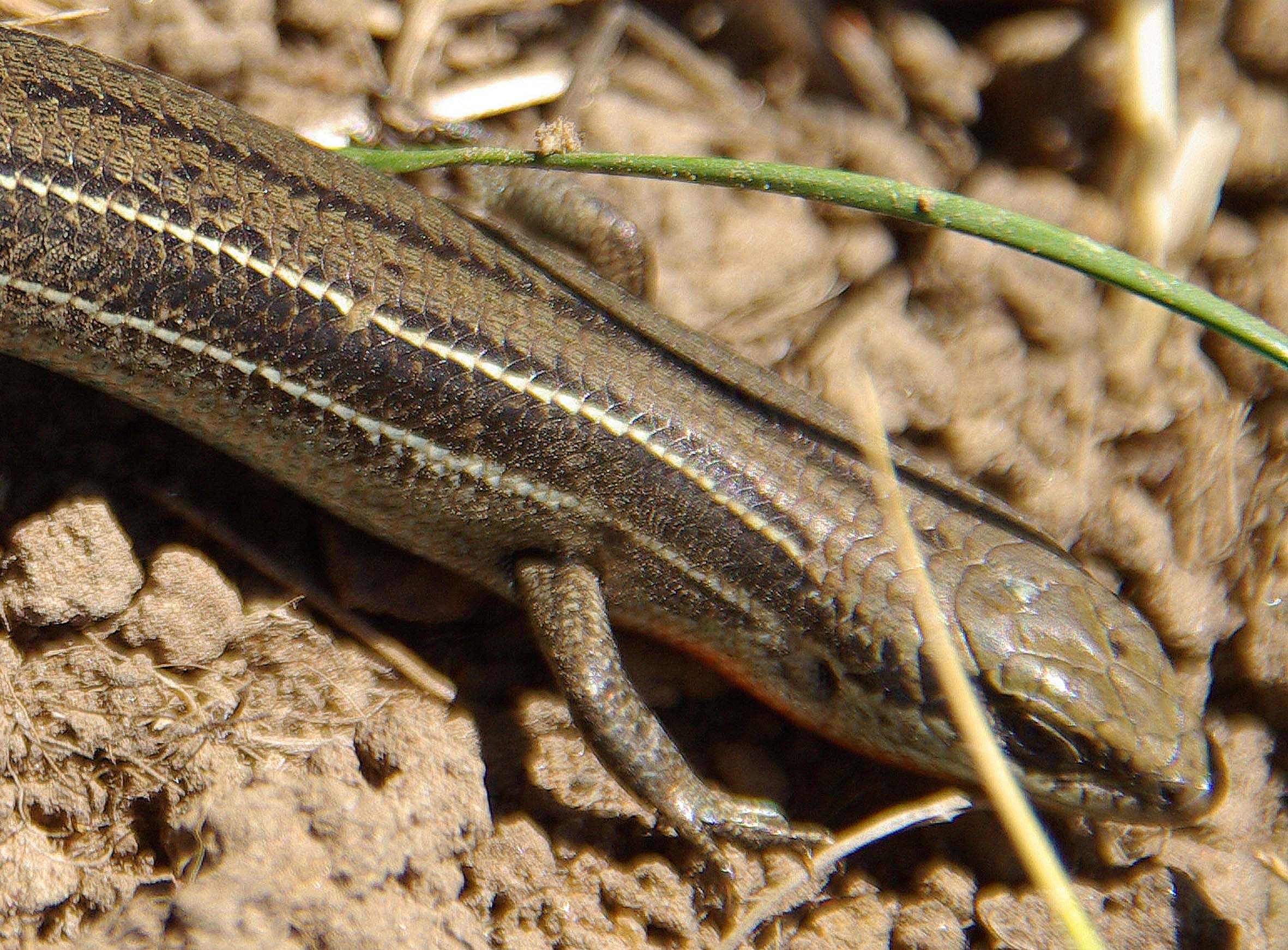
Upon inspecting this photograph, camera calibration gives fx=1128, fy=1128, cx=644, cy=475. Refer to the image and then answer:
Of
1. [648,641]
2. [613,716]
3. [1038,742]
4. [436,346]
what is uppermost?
[436,346]

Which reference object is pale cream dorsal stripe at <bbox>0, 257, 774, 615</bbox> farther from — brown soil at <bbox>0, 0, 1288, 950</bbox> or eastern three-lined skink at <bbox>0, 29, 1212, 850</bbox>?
brown soil at <bbox>0, 0, 1288, 950</bbox>

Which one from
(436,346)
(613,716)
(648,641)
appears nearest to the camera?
(436,346)

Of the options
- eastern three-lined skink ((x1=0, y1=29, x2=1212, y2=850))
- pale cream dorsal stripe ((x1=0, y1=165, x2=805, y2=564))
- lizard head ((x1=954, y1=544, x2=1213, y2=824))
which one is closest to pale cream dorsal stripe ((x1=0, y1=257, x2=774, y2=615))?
eastern three-lined skink ((x1=0, y1=29, x2=1212, y2=850))

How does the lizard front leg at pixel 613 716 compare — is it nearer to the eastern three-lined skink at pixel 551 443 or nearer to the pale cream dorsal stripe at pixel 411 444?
the eastern three-lined skink at pixel 551 443

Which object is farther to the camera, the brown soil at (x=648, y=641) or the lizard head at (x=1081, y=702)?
the lizard head at (x=1081, y=702)

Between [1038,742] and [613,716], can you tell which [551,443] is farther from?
[1038,742]

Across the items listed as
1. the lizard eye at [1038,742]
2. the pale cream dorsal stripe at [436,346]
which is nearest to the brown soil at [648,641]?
the lizard eye at [1038,742]

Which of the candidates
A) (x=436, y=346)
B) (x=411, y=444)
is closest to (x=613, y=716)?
(x=411, y=444)
